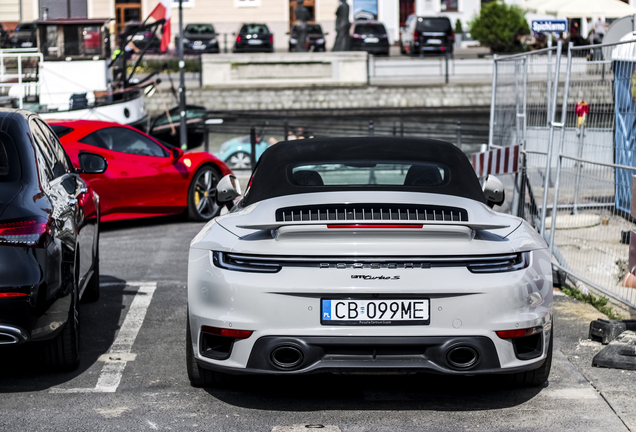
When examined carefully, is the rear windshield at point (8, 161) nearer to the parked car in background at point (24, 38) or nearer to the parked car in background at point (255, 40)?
the parked car in background at point (24, 38)

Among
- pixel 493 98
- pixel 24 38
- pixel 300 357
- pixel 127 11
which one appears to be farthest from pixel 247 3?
pixel 300 357

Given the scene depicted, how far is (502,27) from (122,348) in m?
44.5

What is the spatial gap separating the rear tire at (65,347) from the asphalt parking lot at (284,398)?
0.07 meters

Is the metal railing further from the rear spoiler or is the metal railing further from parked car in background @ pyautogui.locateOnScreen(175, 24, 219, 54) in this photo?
parked car in background @ pyautogui.locateOnScreen(175, 24, 219, 54)

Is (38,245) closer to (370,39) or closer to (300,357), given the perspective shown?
(300,357)

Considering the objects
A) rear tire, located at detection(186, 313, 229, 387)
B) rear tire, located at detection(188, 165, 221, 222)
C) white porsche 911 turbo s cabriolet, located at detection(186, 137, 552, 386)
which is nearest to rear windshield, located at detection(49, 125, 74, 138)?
rear tire, located at detection(188, 165, 221, 222)

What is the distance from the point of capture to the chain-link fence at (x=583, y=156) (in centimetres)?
738

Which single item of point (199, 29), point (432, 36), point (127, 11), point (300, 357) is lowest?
point (300, 357)

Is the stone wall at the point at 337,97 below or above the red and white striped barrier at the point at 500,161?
below

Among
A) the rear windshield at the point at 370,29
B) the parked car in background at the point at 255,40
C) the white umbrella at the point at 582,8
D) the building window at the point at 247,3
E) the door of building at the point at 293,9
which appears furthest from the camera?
the door of building at the point at 293,9

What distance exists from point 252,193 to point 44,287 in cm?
120

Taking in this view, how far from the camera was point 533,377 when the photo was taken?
491cm

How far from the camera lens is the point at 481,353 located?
4.38 metres

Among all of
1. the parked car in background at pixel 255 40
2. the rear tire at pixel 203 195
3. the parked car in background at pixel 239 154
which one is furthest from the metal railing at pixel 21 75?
the parked car in background at pixel 255 40
